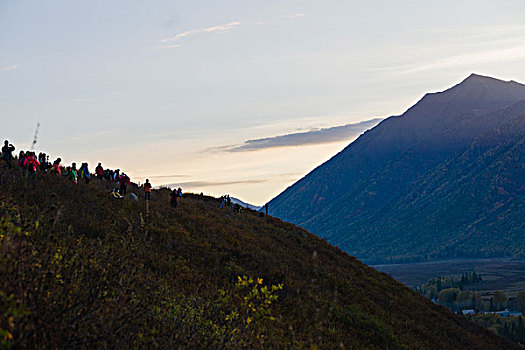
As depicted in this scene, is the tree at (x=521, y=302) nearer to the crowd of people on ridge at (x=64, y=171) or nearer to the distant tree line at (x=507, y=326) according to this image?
the distant tree line at (x=507, y=326)

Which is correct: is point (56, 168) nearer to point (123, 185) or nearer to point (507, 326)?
point (123, 185)

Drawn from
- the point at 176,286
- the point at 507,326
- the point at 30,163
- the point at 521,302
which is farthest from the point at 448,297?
the point at 176,286

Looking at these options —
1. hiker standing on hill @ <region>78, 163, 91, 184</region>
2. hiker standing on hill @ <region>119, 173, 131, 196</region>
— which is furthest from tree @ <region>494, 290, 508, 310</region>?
hiker standing on hill @ <region>78, 163, 91, 184</region>

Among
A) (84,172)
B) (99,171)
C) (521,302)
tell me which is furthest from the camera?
(521,302)

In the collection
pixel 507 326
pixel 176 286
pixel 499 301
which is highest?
pixel 176 286

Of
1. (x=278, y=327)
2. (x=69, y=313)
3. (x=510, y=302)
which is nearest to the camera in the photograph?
A: (x=69, y=313)

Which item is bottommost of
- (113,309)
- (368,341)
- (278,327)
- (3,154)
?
(368,341)

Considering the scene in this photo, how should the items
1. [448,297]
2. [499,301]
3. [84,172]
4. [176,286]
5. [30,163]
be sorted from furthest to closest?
[499,301] < [448,297] < [84,172] < [30,163] < [176,286]

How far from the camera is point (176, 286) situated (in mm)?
15430

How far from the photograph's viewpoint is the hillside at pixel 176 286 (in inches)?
229

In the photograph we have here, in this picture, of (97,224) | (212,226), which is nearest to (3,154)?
(97,224)

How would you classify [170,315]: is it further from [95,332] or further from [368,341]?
[368,341]

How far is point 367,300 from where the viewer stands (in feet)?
86.6

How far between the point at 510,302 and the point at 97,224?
196727 mm
